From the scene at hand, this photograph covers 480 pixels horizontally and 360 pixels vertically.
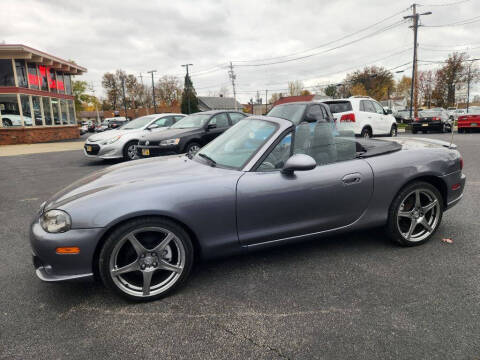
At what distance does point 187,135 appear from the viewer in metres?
8.42

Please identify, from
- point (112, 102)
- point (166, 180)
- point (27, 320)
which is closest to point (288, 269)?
point (166, 180)

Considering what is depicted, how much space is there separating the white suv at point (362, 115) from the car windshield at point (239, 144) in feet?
27.3

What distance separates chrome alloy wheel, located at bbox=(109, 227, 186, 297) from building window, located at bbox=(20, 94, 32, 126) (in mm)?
22065

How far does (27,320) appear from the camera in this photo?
2.31 m

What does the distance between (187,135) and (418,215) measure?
6.17 m

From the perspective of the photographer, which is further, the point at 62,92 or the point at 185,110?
the point at 185,110

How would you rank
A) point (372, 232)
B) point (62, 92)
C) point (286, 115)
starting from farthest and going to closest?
1. point (62, 92)
2. point (286, 115)
3. point (372, 232)

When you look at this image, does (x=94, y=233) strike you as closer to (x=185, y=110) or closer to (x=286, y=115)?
(x=286, y=115)

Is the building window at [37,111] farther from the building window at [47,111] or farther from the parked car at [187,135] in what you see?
the parked car at [187,135]

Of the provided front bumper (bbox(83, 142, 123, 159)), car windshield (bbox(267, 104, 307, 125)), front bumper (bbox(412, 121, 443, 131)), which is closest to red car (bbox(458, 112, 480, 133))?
front bumper (bbox(412, 121, 443, 131))

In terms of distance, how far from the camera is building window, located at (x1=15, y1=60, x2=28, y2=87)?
20.2 meters

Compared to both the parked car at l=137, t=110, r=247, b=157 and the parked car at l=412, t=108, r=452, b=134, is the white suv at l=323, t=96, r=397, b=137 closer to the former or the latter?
the parked car at l=137, t=110, r=247, b=157

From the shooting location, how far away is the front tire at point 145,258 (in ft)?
7.79

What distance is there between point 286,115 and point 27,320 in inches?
230
